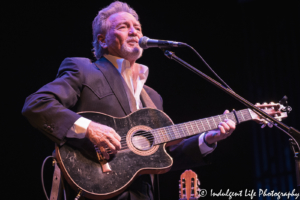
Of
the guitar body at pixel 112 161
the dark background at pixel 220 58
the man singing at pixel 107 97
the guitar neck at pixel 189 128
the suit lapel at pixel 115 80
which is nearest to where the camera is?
the guitar body at pixel 112 161

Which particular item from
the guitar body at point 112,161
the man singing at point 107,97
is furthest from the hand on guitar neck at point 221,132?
the guitar body at point 112,161

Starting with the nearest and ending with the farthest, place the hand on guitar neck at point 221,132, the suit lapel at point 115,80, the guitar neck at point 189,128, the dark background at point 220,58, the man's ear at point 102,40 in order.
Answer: the guitar neck at point 189,128 → the suit lapel at point 115,80 → the hand on guitar neck at point 221,132 → the man's ear at point 102,40 → the dark background at point 220,58

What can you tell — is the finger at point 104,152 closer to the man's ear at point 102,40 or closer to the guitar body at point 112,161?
the guitar body at point 112,161

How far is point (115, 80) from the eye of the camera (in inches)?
103

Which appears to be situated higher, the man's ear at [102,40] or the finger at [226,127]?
the man's ear at [102,40]

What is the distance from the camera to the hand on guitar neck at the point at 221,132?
2.66 meters

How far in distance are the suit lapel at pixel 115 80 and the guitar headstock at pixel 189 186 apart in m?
1.44

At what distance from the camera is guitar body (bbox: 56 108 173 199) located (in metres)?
1.94

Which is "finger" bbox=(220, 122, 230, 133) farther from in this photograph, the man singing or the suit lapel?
the suit lapel

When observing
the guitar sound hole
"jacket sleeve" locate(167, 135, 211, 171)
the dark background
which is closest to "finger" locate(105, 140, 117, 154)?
the guitar sound hole

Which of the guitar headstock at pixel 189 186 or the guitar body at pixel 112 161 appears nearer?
the guitar body at pixel 112 161

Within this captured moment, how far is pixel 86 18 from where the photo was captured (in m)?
4.31

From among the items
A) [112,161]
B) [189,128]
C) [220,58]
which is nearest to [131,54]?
[189,128]

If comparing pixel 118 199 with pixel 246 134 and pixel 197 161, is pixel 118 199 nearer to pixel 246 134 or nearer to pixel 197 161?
pixel 197 161
